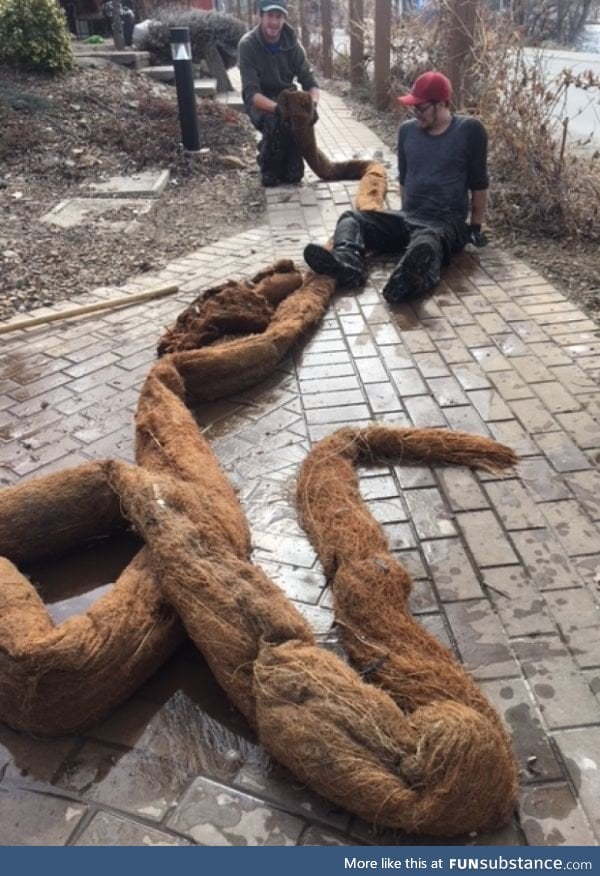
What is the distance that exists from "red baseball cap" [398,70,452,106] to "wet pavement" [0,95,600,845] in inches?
44.1

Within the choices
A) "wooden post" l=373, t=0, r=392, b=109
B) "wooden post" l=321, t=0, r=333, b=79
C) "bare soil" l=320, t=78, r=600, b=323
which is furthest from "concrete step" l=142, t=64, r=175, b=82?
"bare soil" l=320, t=78, r=600, b=323

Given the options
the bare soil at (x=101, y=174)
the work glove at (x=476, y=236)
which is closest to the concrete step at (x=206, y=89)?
the bare soil at (x=101, y=174)

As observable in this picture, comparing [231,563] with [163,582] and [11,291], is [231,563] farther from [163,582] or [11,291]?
[11,291]

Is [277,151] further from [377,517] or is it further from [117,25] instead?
[117,25]

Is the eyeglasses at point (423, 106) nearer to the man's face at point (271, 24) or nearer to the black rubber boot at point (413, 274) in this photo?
the black rubber boot at point (413, 274)

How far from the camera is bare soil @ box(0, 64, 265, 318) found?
5.75 m

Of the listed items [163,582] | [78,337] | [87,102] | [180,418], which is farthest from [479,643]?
[87,102]

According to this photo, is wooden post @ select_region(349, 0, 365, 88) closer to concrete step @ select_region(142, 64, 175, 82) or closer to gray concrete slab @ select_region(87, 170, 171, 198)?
concrete step @ select_region(142, 64, 175, 82)

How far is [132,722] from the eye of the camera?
2191 mm

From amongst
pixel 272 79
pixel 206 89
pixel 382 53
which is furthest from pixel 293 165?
pixel 206 89

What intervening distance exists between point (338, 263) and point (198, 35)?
33.1 ft

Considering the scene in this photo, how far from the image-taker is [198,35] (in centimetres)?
1299

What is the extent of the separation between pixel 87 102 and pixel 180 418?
7951 mm
